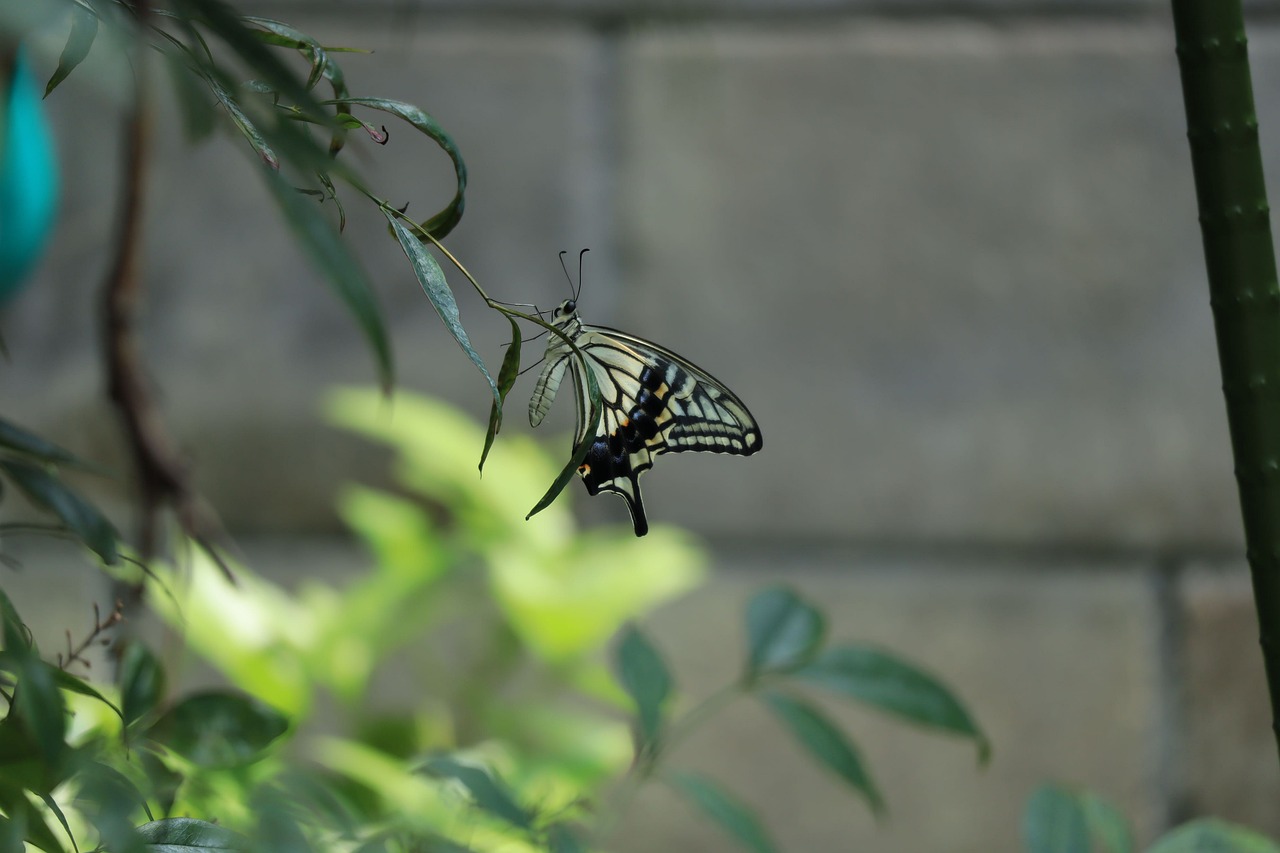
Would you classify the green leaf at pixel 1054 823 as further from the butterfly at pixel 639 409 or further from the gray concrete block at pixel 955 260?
the gray concrete block at pixel 955 260

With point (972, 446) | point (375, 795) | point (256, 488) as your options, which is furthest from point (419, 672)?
point (972, 446)

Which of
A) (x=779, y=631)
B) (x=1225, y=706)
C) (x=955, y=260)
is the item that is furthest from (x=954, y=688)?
(x=779, y=631)

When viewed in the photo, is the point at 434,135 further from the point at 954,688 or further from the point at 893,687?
the point at 954,688

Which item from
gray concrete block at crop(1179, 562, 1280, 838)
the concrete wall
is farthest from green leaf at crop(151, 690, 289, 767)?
gray concrete block at crop(1179, 562, 1280, 838)

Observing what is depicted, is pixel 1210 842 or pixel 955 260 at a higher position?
pixel 955 260


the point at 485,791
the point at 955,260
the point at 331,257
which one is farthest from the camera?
the point at 955,260

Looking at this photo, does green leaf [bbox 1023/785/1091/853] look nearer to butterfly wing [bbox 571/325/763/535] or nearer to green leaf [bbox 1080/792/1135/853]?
green leaf [bbox 1080/792/1135/853]

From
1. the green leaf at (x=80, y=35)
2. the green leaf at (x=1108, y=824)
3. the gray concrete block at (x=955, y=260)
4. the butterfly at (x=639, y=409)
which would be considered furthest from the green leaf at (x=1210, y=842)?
the gray concrete block at (x=955, y=260)
